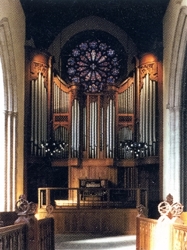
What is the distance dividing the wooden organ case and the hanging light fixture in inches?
1.5

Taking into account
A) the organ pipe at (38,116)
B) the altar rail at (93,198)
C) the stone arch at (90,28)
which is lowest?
the altar rail at (93,198)

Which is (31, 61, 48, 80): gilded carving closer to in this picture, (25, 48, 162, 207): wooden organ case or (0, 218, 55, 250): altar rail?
(25, 48, 162, 207): wooden organ case

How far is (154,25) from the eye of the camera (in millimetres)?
14930

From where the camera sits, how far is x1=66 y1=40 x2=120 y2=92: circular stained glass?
1720cm

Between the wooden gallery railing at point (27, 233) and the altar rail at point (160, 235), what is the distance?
58.4 inches

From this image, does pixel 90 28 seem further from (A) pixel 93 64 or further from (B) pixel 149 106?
(B) pixel 149 106

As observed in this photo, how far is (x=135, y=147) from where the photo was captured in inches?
558

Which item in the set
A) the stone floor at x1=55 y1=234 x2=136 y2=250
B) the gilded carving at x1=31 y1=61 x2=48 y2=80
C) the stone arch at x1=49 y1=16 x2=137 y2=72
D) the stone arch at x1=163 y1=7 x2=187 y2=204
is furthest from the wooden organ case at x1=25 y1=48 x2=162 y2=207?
the stone floor at x1=55 y1=234 x2=136 y2=250

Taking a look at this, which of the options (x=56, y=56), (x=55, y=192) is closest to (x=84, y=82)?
(x=56, y=56)

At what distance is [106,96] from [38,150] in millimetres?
2648

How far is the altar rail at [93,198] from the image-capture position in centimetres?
1262

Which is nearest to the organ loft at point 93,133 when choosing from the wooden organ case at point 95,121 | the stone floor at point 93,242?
the wooden organ case at point 95,121

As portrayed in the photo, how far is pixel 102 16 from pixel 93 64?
5.19 feet

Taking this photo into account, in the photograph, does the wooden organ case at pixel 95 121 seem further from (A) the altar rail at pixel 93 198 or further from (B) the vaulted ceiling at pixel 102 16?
(B) the vaulted ceiling at pixel 102 16
